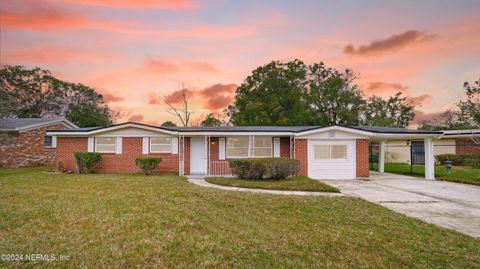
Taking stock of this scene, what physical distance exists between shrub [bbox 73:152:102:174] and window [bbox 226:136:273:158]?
305 inches

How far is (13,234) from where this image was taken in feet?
14.8

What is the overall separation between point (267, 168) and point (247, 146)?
3625mm

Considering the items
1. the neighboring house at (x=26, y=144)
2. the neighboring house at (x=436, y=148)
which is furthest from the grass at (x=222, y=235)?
the neighboring house at (x=436, y=148)

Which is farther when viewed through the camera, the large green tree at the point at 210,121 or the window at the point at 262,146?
the large green tree at the point at 210,121

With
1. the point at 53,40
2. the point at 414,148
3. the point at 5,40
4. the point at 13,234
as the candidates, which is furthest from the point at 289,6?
the point at 414,148

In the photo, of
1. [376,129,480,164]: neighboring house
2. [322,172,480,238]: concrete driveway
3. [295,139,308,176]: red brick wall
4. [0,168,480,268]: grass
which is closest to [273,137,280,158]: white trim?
[295,139,308,176]: red brick wall

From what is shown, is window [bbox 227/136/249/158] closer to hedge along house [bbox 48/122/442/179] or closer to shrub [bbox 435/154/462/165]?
hedge along house [bbox 48/122/442/179]

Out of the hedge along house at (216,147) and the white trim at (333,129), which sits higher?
the white trim at (333,129)

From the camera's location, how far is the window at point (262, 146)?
14.9m

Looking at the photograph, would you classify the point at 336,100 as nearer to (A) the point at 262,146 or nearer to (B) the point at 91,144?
(A) the point at 262,146

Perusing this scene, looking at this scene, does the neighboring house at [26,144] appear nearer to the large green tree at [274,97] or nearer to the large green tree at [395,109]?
the large green tree at [274,97]

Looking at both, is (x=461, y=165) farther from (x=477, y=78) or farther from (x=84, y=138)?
(x=84, y=138)

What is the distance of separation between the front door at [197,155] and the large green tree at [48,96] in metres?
27.7

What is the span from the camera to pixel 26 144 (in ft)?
61.3
